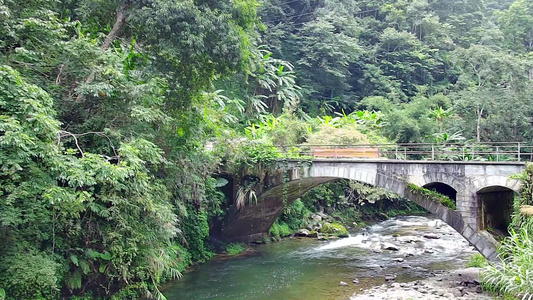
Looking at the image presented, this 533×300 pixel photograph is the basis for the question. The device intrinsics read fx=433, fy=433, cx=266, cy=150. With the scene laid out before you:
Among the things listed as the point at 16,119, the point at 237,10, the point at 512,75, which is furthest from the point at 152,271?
the point at 512,75

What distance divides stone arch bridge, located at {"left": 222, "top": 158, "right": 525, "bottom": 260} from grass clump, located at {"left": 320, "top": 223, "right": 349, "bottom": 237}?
513 cm

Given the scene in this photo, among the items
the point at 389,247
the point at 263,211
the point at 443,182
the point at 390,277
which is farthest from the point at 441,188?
the point at 263,211

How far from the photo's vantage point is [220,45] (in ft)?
43.9

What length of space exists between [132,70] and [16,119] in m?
5.18

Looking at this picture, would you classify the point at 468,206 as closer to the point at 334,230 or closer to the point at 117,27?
the point at 334,230

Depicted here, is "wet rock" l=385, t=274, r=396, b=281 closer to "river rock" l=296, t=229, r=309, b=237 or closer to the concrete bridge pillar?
the concrete bridge pillar

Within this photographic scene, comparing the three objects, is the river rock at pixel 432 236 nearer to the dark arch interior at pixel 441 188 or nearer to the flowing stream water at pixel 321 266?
the flowing stream water at pixel 321 266

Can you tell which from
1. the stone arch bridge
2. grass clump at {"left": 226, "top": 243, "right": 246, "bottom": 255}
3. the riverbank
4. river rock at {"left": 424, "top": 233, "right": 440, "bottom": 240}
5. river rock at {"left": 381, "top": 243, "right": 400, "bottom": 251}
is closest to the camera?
the riverbank

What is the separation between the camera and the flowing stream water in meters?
14.7

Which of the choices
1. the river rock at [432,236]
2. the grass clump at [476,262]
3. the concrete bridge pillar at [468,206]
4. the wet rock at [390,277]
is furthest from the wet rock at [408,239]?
the concrete bridge pillar at [468,206]

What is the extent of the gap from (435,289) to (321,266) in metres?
4.86

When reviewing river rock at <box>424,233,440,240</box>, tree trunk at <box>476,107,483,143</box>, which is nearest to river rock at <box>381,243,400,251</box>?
river rock at <box>424,233,440,240</box>

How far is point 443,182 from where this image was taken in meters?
15.2

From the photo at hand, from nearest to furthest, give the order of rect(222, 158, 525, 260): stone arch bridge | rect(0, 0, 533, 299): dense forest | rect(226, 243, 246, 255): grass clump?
rect(0, 0, 533, 299): dense forest < rect(222, 158, 525, 260): stone arch bridge < rect(226, 243, 246, 255): grass clump
